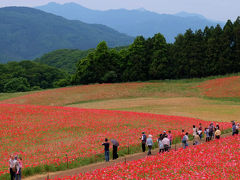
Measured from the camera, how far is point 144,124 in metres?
38.7

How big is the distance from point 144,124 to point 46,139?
477 inches

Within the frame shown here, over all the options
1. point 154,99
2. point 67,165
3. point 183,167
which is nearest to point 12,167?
point 67,165

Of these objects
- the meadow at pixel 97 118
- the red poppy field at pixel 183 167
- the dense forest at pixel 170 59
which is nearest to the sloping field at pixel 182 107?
the meadow at pixel 97 118

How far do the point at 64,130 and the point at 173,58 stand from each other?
2492 inches

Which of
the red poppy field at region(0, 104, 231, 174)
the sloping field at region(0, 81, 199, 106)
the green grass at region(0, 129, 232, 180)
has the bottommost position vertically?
the green grass at region(0, 129, 232, 180)

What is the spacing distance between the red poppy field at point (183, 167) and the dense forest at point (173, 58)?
226 ft

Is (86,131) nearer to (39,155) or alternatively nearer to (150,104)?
(39,155)

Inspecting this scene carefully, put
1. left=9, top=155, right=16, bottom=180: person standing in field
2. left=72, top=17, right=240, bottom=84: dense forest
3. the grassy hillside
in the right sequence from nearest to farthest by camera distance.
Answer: left=9, top=155, right=16, bottom=180: person standing in field
the grassy hillside
left=72, top=17, right=240, bottom=84: dense forest

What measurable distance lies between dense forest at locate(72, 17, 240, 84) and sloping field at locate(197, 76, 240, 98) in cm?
1104

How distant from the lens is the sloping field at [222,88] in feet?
226

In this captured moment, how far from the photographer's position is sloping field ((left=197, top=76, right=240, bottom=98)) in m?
68.8

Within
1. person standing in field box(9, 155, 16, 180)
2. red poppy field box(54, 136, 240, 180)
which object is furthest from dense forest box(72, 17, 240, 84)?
person standing in field box(9, 155, 16, 180)

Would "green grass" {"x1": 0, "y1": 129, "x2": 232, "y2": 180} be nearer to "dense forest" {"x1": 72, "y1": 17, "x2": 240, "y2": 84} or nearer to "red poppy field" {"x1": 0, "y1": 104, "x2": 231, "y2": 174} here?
"red poppy field" {"x1": 0, "y1": 104, "x2": 231, "y2": 174}

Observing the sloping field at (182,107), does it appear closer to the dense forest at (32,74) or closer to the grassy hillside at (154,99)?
the grassy hillside at (154,99)
